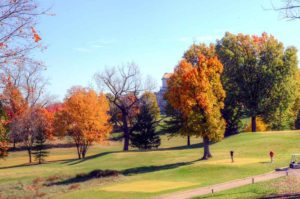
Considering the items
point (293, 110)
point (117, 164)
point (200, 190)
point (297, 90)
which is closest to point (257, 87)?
point (297, 90)

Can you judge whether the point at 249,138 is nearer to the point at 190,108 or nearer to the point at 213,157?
the point at 213,157

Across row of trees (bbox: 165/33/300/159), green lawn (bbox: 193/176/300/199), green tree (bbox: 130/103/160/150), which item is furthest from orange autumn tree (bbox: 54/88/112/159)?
green lawn (bbox: 193/176/300/199)

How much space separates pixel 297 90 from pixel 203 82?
1179 inches

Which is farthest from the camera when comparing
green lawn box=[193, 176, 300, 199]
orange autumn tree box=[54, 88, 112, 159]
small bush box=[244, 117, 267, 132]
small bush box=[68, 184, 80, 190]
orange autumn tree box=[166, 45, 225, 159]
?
small bush box=[244, 117, 267, 132]

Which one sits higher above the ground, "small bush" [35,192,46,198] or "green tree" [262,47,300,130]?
"green tree" [262,47,300,130]

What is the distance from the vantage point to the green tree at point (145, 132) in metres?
70.6

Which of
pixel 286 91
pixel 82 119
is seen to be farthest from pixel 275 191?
pixel 82 119

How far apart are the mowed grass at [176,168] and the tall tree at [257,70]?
21.6 feet

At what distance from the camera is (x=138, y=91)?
67.0 meters

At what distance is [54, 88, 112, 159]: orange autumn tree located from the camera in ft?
211

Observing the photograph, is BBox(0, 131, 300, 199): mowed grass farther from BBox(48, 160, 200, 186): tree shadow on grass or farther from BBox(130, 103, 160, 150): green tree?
BBox(130, 103, 160, 150): green tree

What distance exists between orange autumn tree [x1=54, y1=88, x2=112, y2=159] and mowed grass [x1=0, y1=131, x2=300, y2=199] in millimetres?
9913

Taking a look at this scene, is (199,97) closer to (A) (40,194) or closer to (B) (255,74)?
(A) (40,194)

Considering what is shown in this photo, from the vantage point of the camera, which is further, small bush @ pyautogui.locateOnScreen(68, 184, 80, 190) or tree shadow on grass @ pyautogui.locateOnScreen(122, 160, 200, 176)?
tree shadow on grass @ pyautogui.locateOnScreen(122, 160, 200, 176)
